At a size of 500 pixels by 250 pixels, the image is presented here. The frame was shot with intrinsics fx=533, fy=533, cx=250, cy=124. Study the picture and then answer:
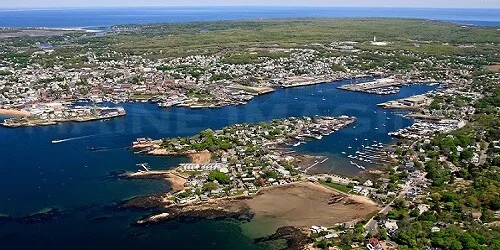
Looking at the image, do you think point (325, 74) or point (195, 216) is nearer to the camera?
point (195, 216)

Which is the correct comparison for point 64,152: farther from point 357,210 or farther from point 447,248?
point 447,248

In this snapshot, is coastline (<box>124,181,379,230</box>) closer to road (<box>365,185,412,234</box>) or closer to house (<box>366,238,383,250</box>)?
road (<box>365,185,412,234</box>)

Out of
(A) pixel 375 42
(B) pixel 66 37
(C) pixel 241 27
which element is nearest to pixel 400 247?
(A) pixel 375 42

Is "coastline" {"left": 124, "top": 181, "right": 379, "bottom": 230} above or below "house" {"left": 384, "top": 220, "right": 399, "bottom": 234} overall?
below

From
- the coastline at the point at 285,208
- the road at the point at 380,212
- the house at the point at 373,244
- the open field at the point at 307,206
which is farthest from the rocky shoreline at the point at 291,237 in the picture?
the road at the point at 380,212

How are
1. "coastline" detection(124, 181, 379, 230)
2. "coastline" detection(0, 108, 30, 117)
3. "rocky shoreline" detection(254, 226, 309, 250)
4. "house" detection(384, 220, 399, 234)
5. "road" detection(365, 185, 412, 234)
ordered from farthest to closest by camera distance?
"coastline" detection(0, 108, 30, 117) < "coastline" detection(124, 181, 379, 230) < "road" detection(365, 185, 412, 234) < "house" detection(384, 220, 399, 234) < "rocky shoreline" detection(254, 226, 309, 250)

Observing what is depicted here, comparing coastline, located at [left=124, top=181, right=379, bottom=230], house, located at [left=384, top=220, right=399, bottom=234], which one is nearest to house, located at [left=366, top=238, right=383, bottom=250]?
house, located at [left=384, top=220, right=399, bottom=234]

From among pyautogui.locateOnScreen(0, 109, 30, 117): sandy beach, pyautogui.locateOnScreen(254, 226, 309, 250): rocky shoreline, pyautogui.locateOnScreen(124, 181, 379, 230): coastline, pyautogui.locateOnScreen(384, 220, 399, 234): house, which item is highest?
pyautogui.locateOnScreen(0, 109, 30, 117): sandy beach

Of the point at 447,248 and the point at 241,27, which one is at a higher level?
the point at 241,27
